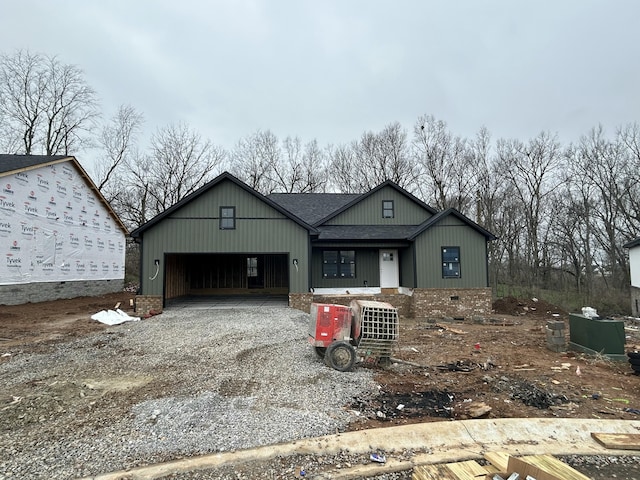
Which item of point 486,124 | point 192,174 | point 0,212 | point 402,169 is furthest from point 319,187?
point 0,212

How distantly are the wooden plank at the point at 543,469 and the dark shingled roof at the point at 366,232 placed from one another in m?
12.3

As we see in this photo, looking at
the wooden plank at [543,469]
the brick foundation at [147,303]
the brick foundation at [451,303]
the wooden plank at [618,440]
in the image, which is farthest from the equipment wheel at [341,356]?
the brick foundation at [451,303]

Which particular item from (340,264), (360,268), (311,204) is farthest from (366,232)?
(311,204)

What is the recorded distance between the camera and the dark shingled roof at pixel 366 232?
1561 cm

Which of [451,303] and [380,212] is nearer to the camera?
[451,303]

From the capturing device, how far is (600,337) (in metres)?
8.43

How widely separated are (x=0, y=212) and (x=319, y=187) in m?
22.8

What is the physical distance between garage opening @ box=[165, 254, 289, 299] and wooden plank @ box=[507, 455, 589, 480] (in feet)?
50.8

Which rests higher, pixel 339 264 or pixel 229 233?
pixel 229 233

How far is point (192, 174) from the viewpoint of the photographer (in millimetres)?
31703

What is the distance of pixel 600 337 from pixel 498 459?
274 inches

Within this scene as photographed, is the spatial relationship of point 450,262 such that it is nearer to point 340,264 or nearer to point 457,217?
point 457,217

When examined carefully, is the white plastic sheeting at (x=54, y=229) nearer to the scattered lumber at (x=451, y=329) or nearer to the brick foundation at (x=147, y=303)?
the brick foundation at (x=147, y=303)

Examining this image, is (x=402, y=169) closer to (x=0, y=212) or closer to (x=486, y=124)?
(x=486, y=124)
